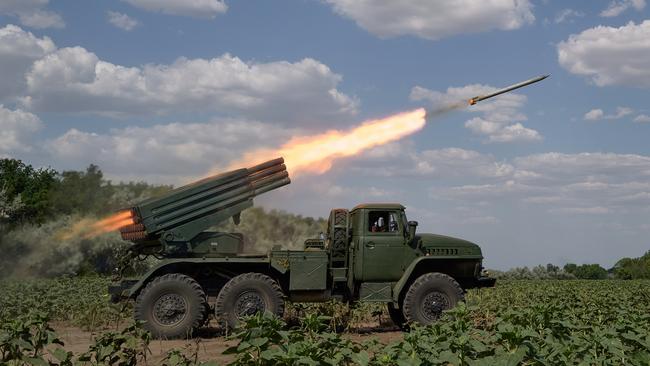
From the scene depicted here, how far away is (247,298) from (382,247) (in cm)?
325

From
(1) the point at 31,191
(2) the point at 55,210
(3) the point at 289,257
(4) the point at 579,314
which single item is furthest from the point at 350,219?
(1) the point at 31,191

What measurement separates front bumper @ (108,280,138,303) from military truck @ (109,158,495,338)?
0.02 meters

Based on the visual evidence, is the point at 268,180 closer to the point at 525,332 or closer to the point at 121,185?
the point at 525,332

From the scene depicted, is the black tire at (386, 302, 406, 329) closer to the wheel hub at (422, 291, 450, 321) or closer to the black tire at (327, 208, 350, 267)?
the wheel hub at (422, 291, 450, 321)

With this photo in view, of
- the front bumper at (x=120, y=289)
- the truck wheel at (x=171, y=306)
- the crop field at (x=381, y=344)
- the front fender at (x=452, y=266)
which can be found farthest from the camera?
the front fender at (x=452, y=266)

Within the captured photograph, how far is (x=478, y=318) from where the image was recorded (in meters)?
17.2

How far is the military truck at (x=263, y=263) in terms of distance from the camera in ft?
46.3

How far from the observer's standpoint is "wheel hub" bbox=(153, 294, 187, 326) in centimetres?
1395

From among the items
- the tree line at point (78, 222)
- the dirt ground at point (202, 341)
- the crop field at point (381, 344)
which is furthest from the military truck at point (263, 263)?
the tree line at point (78, 222)

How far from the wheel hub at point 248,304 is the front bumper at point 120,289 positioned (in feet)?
7.63

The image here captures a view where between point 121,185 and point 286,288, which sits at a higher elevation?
point 121,185

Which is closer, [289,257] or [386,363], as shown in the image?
[386,363]

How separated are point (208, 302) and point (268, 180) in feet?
10.0

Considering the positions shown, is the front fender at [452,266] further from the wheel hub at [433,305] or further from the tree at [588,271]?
the tree at [588,271]
